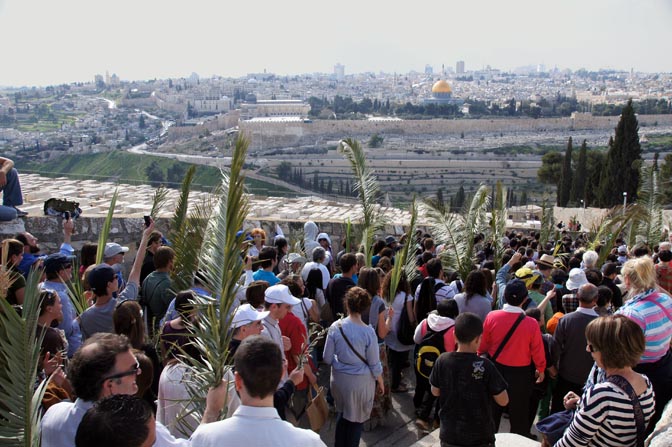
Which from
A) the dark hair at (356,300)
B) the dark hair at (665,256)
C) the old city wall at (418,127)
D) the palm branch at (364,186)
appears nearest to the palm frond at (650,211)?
the dark hair at (665,256)

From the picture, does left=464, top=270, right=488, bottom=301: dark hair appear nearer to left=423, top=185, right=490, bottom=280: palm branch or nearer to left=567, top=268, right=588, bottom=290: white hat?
left=567, top=268, right=588, bottom=290: white hat

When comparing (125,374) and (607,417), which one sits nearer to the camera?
(125,374)

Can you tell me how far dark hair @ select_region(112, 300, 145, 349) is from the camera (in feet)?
8.57

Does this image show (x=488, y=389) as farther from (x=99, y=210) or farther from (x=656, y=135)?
(x=656, y=135)

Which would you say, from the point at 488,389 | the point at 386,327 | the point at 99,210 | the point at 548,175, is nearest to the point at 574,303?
the point at 386,327

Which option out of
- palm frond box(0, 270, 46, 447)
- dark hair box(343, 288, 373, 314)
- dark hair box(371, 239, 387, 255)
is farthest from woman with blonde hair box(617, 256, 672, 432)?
dark hair box(371, 239, 387, 255)

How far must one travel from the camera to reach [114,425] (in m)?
1.58

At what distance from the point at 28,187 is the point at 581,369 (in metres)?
7.72

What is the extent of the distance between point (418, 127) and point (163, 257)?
305 feet

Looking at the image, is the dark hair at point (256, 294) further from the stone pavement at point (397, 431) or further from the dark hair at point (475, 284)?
the dark hair at point (475, 284)

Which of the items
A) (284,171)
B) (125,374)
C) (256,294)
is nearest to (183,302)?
(256,294)

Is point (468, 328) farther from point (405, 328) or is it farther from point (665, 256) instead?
point (665, 256)

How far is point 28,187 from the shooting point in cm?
880

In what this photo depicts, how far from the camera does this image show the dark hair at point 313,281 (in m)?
4.32
